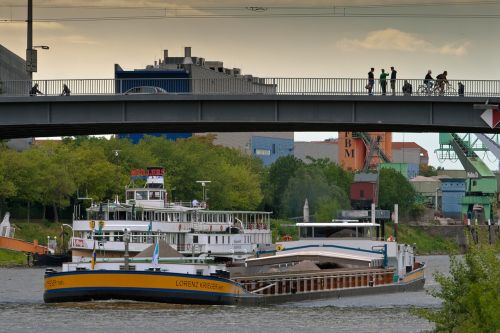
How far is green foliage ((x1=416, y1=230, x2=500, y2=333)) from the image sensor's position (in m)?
40.6

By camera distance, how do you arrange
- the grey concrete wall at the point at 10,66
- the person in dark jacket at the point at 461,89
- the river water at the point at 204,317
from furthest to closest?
1. the grey concrete wall at the point at 10,66
2. the person in dark jacket at the point at 461,89
3. the river water at the point at 204,317

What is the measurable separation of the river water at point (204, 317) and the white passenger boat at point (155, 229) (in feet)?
48.6

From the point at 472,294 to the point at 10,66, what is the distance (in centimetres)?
11400

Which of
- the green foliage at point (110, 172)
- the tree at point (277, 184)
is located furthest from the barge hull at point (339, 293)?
the tree at point (277, 184)

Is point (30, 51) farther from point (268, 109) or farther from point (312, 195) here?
point (312, 195)

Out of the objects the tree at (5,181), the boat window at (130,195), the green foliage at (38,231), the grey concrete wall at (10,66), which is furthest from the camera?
the grey concrete wall at (10,66)

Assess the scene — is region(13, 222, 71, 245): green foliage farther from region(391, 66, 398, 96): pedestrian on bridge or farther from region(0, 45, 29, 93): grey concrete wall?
region(391, 66, 398, 96): pedestrian on bridge

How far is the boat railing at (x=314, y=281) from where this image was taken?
78812 millimetres

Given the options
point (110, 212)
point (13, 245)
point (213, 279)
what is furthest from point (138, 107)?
point (13, 245)

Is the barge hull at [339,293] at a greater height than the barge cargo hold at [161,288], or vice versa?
the barge cargo hold at [161,288]

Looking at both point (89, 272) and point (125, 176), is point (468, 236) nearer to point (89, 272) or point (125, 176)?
point (89, 272)

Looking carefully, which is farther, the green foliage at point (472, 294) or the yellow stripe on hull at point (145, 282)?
the yellow stripe on hull at point (145, 282)

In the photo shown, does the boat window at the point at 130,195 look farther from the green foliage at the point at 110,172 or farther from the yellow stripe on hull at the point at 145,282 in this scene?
the yellow stripe on hull at the point at 145,282

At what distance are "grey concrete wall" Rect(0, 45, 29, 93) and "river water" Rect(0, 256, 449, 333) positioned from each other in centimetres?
6670
